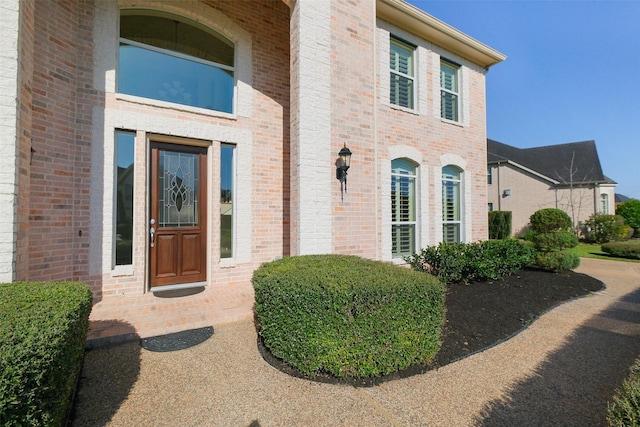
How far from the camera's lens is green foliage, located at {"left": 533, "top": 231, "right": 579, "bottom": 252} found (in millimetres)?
7145

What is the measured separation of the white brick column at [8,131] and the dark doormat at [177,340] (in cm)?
150

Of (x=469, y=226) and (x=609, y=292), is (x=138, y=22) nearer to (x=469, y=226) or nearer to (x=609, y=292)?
(x=469, y=226)

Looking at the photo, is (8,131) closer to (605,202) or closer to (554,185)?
(554,185)

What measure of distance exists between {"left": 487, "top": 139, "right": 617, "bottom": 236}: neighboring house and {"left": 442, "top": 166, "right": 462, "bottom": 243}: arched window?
13.6 metres

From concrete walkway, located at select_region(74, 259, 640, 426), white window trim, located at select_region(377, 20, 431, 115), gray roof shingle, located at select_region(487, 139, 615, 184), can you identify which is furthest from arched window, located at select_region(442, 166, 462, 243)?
gray roof shingle, located at select_region(487, 139, 615, 184)

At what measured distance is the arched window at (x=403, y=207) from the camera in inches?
263

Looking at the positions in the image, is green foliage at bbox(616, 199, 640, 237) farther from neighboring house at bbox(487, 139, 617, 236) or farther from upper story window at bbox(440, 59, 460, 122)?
upper story window at bbox(440, 59, 460, 122)

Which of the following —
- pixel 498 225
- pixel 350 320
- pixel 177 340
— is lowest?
pixel 177 340

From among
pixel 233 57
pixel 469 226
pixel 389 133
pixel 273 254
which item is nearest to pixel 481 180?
pixel 469 226

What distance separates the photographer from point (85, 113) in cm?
430

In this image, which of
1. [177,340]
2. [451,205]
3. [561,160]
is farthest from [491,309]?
[561,160]

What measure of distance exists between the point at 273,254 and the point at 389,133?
148 inches

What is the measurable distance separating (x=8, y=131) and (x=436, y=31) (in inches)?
318

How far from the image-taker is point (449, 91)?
7.74 m
